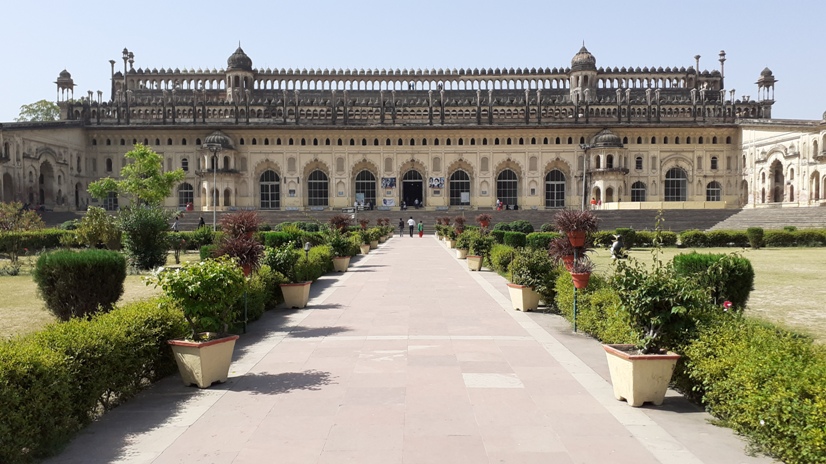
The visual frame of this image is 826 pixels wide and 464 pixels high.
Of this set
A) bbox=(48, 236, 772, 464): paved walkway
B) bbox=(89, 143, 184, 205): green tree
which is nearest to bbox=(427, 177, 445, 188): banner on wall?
bbox=(89, 143, 184, 205): green tree

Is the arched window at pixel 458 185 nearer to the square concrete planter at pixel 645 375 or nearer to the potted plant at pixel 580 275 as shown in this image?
the potted plant at pixel 580 275

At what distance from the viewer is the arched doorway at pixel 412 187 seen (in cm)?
5247

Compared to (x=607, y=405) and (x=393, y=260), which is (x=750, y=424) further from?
(x=393, y=260)

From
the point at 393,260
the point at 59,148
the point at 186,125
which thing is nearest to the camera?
the point at 393,260

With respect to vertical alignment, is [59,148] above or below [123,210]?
Result: above

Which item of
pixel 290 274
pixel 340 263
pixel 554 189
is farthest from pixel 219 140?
pixel 290 274

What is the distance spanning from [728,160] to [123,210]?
47.5m

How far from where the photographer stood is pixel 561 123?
50.7 meters

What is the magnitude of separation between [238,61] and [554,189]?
29.8 meters

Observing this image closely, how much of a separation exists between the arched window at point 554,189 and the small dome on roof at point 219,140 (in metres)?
25.9

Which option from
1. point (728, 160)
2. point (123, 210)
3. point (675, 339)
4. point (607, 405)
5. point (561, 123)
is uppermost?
point (561, 123)

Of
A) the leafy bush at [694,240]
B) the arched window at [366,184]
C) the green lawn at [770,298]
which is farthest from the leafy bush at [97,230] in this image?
the arched window at [366,184]

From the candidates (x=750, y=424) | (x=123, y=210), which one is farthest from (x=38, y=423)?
(x=123, y=210)

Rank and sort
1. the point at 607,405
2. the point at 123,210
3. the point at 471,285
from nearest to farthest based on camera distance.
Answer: the point at 607,405 → the point at 471,285 → the point at 123,210
